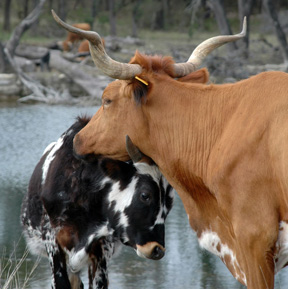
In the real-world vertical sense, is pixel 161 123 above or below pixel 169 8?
above

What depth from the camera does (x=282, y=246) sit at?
3.61 meters

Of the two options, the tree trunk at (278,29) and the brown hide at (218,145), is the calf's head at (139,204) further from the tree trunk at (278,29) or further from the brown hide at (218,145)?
the tree trunk at (278,29)

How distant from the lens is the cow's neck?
4.07 m

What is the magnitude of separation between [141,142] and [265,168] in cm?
105

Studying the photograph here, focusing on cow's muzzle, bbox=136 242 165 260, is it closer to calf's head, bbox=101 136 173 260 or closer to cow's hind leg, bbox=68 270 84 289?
calf's head, bbox=101 136 173 260

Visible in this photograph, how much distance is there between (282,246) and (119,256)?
3.80m

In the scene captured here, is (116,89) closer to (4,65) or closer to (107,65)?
(107,65)

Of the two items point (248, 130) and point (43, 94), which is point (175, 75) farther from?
point (43, 94)

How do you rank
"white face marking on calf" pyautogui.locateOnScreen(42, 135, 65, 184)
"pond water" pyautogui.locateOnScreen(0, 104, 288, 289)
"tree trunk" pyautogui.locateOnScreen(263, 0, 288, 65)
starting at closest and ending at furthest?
"white face marking on calf" pyautogui.locateOnScreen(42, 135, 65, 184)
"pond water" pyautogui.locateOnScreen(0, 104, 288, 289)
"tree trunk" pyautogui.locateOnScreen(263, 0, 288, 65)

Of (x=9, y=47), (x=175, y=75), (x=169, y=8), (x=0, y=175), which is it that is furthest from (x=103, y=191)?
(x=169, y=8)

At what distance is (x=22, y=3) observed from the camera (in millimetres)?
44594

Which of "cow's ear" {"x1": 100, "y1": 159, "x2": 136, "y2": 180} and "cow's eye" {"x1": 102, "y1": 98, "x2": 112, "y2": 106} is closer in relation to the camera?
"cow's eye" {"x1": 102, "y1": 98, "x2": 112, "y2": 106}

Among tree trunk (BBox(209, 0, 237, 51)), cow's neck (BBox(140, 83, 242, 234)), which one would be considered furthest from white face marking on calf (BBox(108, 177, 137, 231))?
tree trunk (BBox(209, 0, 237, 51))

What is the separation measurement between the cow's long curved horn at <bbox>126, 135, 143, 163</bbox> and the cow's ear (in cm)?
46
